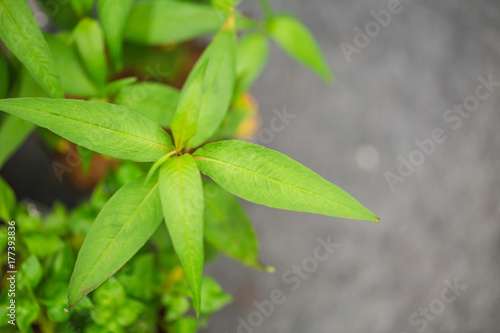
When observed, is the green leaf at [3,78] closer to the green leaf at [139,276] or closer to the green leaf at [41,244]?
the green leaf at [41,244]

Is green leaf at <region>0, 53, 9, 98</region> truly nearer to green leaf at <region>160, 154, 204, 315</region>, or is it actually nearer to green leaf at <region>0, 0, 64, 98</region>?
green leaf at <region>0, 0, 64, 98</region>

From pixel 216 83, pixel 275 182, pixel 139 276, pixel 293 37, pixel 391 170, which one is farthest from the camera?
pixel 391 170

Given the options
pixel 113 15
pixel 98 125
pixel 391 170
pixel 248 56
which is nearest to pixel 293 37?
pixel 248 56

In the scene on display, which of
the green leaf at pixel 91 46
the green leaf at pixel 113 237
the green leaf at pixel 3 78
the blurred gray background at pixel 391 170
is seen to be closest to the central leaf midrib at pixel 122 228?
the green leaf at pixel 113 237

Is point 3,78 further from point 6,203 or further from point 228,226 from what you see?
point 228,226

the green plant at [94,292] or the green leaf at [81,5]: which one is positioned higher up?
the green leaf at [81,5]

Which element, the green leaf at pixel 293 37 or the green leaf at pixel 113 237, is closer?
the green leaf at pixel 113 237

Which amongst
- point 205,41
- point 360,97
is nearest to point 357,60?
point 360,97

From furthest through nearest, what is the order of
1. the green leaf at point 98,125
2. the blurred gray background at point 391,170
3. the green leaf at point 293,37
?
the blurred gray background at point 391,170 < the green leaf at point 293,37 < the green leaf at point 98,125
